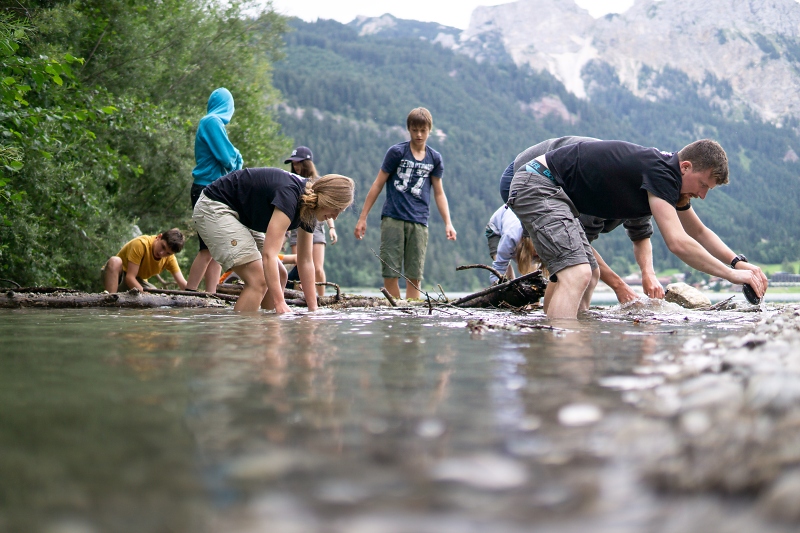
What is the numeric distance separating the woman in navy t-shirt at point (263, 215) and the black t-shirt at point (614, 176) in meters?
1.75

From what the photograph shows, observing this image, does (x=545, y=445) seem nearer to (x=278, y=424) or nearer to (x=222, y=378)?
(x=278, y=424)

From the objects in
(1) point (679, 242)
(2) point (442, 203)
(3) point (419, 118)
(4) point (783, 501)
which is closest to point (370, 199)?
(2) point (442, 203)

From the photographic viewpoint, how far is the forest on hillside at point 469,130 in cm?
8675

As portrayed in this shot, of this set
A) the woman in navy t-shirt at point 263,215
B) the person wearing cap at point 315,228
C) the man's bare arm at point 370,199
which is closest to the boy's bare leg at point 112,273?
the person wearing cap at point 315,228

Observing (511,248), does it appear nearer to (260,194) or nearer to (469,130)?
(260,194)

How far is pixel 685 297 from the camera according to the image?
33.6 ft

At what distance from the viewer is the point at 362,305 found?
8.62m

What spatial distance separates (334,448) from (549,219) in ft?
14.8

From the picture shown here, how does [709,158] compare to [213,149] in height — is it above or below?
below

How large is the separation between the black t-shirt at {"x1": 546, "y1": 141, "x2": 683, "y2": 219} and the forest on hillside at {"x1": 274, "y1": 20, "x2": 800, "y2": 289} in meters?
62.8

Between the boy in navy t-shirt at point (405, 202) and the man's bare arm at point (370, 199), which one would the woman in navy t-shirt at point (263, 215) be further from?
the boy in navy t-shirt at point (405, 202)

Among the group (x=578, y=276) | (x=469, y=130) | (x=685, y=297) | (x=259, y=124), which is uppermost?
(x=469, y=130)

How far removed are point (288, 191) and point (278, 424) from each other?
14.7 ft

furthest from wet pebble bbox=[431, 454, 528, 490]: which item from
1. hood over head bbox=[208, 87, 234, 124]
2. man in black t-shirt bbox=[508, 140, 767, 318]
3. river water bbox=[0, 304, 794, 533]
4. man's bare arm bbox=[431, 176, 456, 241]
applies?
man's bare arm bbox=[431, 176, 456, 241]
